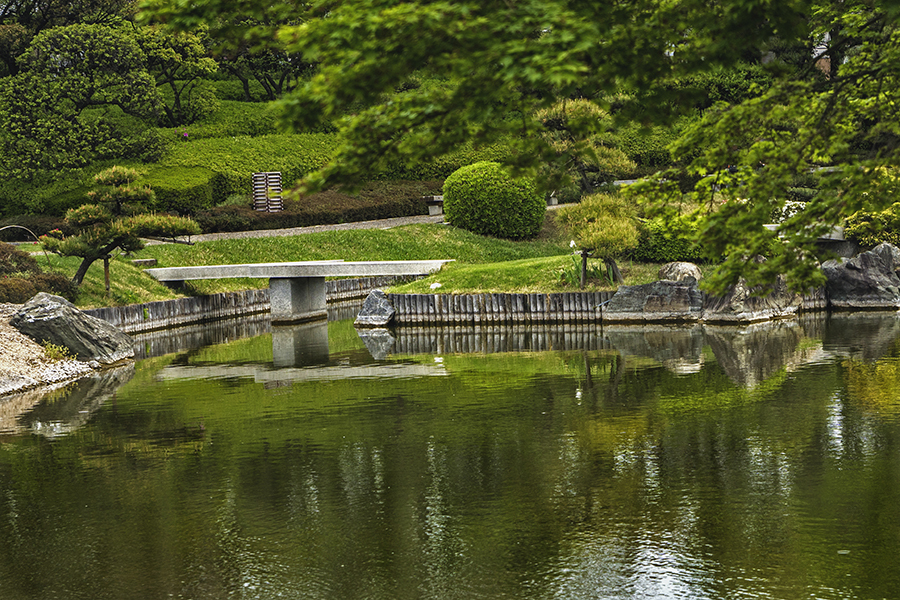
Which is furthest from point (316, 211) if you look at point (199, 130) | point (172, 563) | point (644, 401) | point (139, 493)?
point (172, 563)

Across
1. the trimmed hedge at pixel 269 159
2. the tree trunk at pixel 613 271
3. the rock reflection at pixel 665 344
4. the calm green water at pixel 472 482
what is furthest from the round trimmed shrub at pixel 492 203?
the calm green water at pixel 472 482

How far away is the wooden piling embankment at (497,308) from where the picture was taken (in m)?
26.0

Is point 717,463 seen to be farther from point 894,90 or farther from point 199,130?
point 199,130

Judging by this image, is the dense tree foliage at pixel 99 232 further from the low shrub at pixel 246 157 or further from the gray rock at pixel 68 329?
the low shrub at pixel 246 157

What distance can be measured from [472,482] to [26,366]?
12528mm

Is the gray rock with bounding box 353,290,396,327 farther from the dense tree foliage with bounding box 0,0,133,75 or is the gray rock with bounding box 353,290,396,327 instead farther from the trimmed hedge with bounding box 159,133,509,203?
the dense tree foliage with bounding box 0,0,133,75

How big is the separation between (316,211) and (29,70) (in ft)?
43.7

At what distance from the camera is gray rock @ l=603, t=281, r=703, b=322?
82.4 ft

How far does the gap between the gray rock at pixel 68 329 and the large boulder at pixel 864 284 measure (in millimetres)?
18806

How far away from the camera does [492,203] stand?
3625cm

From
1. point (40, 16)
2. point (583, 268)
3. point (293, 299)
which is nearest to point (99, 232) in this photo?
point (293, 299)

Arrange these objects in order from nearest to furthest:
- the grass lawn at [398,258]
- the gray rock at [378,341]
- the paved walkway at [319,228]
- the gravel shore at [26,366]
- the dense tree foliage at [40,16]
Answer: the gravel shore at [26,366] → the gray rock at [378,341] → the grass lawn at [398,258] → the paved walkway at [319,228] → the dense tree foliage at [40,16]

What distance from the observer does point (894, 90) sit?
24.7 ft

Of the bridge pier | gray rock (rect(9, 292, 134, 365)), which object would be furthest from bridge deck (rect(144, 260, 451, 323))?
gray rock (rect(9, 292, 134, 365))
